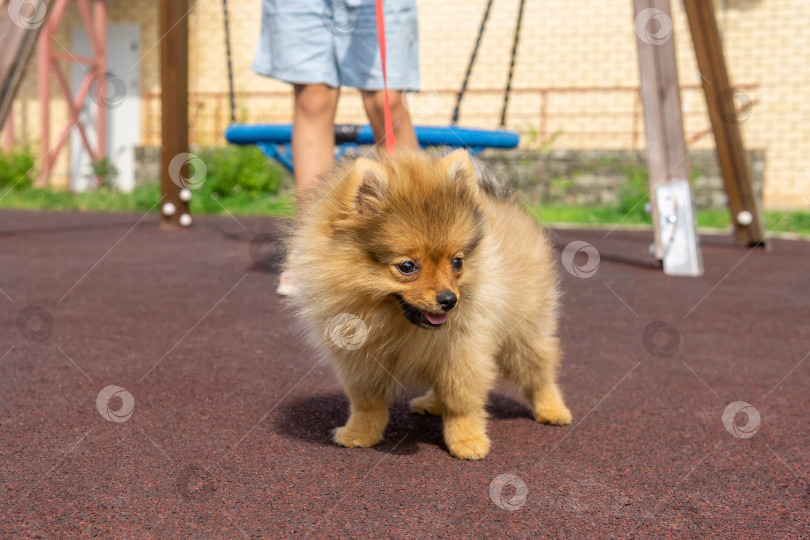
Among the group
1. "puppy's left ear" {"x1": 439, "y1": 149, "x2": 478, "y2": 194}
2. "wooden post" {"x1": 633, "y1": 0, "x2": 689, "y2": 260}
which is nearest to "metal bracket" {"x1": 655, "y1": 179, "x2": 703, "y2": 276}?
"wooden post" {"x1": 633, "y1": 0, "x2": 689, "y2": 260}

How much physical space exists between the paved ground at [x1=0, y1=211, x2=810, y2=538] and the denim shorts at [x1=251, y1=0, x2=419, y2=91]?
1314mm

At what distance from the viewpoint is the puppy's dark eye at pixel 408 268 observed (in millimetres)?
2201

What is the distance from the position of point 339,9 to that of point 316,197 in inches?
64.4

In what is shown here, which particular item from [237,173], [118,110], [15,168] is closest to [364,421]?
[237,173]

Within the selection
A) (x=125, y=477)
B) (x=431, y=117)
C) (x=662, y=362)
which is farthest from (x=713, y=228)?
(x=125, y=477)

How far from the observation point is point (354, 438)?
2533 millimetres

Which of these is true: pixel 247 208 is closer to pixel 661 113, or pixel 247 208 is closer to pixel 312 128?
pixel 661 113

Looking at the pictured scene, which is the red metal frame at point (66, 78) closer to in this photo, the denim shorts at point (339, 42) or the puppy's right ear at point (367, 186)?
the denim shorts at point (339, 42)

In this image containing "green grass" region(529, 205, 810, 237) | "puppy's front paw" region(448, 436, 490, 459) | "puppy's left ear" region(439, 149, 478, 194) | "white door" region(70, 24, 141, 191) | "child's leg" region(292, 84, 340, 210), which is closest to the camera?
"puppy's left ear" region(439, 149, 478, 194)

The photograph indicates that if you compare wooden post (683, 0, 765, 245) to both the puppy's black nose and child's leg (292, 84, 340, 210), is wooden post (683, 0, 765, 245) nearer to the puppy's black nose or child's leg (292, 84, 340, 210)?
child's leg (292, 84, 340, 210)

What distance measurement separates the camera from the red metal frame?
14.1 m

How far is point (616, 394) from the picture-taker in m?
3.17

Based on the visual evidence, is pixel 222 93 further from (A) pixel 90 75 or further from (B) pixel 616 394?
(B) pixel 616 394

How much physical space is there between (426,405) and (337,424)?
37 centimetres
